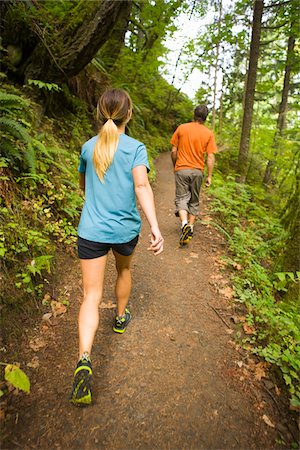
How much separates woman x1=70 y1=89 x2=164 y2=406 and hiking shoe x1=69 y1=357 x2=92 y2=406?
0.07 feet

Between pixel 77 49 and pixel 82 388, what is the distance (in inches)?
255

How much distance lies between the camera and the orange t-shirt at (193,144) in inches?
225

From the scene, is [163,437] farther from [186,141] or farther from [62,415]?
[186,141]

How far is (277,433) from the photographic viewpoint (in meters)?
2.47

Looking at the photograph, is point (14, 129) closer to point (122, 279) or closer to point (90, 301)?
point (122, 279)

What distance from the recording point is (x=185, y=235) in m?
5.71

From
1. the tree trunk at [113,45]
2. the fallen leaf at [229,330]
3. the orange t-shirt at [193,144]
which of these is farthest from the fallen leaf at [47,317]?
the tree trunk at [113,45]

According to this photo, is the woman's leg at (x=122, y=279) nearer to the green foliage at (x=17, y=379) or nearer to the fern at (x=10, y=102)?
the green foliage at (x=17, y=379)

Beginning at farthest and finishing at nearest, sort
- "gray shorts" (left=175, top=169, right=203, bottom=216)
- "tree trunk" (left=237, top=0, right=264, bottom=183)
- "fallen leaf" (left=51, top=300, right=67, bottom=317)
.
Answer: "tree trunk" (left=237, top=0, right=264, bottom=183) < "gray shorts" (left=175, top=169, right=203, bottom=216) < "fallen leaf" (left=51, top=300, right=67, bottom=317)

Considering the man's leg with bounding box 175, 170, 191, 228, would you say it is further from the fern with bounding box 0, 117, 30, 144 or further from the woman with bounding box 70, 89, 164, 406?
the woman with bounding box 70, 89, 164, 406

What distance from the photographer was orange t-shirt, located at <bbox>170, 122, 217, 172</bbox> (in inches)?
225

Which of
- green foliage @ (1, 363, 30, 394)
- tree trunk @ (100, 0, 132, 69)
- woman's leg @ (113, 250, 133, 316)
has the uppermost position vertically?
tree trunk @ (100, 0, 132, 69)

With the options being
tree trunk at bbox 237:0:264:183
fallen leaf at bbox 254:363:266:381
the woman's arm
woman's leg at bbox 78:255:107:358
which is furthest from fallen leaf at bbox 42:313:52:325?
tree trunk at bbox 237:0:264:183

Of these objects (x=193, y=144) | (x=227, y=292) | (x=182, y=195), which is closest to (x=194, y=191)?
(x=182, y=195)
